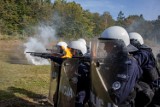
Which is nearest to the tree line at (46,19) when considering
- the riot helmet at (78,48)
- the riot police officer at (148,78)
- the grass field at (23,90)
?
the grass field at (23,90)

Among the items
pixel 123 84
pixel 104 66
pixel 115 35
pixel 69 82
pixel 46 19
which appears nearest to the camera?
pixel 123 84

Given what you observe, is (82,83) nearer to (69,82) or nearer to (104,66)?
(69,82)

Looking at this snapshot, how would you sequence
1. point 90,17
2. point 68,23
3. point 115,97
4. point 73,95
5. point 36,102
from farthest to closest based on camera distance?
point 90,17
point 68,23
point 36,102
point 73,95
point 115,97

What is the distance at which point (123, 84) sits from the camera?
Answer: 3.87m

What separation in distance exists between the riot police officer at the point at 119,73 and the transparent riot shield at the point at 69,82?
1.53 meters

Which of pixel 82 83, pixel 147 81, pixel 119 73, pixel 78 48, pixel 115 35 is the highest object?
pixel 115 35

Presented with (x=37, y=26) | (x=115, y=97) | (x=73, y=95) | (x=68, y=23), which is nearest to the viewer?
(x=115, y=97)

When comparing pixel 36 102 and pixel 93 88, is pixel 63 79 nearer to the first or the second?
pixel 93 88

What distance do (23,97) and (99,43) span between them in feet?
16.2

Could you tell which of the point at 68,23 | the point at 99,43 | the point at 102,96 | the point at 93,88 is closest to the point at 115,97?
the point at 102,96

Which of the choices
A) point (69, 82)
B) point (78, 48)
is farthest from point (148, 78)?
point (78, 48)

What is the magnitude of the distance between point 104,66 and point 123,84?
36 centimetres

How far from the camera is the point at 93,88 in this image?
13.9ft

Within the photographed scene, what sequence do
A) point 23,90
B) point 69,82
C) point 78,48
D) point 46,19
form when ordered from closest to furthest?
point 69,82 < point 78,48 < point 23,90 < point 46,19
